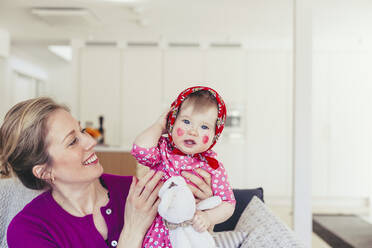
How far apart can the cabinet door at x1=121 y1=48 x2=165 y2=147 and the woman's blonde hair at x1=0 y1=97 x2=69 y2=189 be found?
4.75 m

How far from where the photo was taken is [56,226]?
4.31ft

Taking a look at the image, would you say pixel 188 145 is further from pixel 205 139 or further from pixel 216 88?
pixel 216 88

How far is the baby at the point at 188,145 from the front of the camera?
1333mm

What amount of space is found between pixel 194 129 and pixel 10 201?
1.04 m

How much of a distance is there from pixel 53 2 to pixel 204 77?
2758mm

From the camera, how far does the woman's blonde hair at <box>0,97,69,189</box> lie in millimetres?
1323

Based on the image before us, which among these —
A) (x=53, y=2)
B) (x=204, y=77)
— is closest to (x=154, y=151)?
(x=53, y=2)

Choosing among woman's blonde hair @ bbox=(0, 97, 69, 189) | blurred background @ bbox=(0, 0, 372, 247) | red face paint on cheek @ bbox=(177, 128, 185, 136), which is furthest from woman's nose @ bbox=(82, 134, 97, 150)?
blurred background @ bbox=(0, 0, 372, 247)

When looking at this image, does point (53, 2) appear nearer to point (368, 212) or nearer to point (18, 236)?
point (18, 236)

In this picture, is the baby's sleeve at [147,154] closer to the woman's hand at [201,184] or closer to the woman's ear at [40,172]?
the woman's hand at [201,184]

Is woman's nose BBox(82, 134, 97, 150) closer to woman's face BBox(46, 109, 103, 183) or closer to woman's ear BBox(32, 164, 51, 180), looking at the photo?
woman's face BBox(46, 109, 103, 183)

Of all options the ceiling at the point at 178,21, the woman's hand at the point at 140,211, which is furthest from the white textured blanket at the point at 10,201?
the ceiling at the point at 178,21

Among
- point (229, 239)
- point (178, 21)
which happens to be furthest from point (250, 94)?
point (229, 239)

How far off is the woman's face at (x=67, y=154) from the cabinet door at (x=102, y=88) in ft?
15.7
